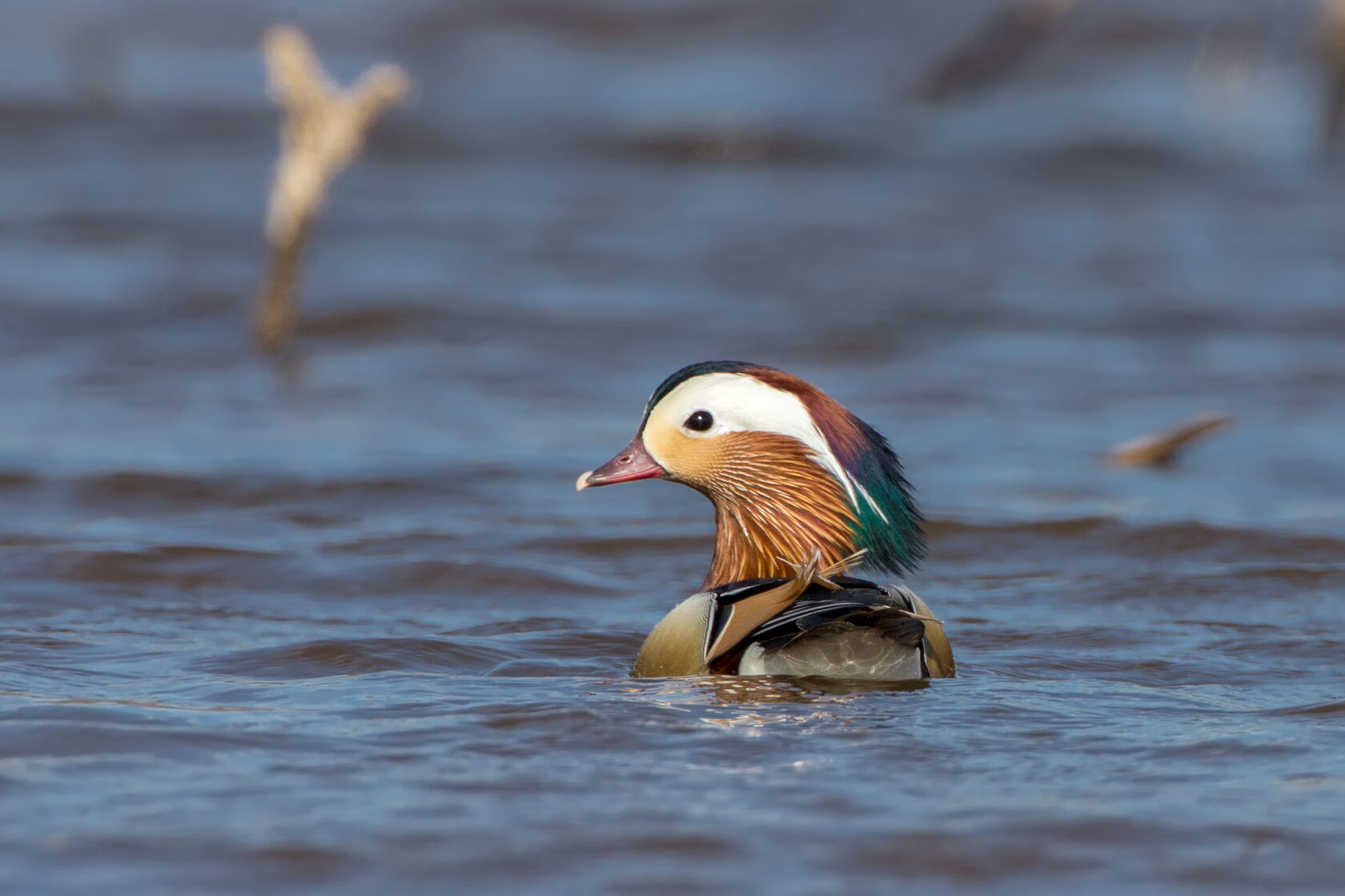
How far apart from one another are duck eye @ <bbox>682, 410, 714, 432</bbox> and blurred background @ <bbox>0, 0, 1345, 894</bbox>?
797 millimetres

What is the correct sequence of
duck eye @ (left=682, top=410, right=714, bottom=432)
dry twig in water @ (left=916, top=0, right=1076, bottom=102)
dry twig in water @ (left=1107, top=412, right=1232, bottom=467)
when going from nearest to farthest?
duck eye @ (left=682, top=410, right=714, bottom=432), dry twig in water @ (left=1107, top=412, right=1232, bottom=467), dry twig in water @ (left=916, top=0, right=1076, bottom=102)

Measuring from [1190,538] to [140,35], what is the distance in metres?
16.8

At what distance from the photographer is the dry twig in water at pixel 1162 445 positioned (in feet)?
30.1

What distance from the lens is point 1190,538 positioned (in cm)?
818

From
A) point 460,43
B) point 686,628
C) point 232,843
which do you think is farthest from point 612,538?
point 460,43

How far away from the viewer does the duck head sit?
6.08m

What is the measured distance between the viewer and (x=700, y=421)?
615 centimetres

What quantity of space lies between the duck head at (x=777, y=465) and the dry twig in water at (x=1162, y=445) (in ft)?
10.8

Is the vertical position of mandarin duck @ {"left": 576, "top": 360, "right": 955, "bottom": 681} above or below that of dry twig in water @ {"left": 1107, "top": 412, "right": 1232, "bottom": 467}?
below

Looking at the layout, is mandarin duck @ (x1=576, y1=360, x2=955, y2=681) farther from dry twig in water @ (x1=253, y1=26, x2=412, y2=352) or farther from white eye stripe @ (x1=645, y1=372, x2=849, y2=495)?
dry twig in water @ (x1=253, y1=26, x2=412, y2=352)

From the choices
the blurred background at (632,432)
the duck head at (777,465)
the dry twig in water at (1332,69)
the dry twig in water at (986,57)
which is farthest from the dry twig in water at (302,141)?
the dry twig in water at (986,57)

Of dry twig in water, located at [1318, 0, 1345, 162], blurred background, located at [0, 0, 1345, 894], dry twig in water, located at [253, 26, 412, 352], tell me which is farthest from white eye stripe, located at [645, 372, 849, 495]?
dry twig in water, located at [1318, 0, 1345, 162]

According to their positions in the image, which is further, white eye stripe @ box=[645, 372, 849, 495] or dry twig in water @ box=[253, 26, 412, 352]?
dry twig in water @ box=[253, 26, 412, 352]

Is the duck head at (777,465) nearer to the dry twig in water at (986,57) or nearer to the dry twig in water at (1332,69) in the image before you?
the dry twig in water at (1332,69)
